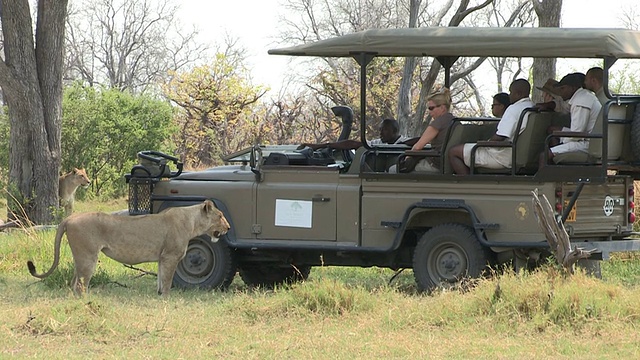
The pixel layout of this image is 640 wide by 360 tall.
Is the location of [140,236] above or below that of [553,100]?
below

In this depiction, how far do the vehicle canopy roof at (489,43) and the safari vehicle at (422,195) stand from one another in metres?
0.01

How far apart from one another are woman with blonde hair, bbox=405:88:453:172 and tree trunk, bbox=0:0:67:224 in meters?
7.54

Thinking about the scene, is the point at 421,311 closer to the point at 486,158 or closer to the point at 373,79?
the point at 486,158

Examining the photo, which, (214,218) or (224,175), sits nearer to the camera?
(214,218)

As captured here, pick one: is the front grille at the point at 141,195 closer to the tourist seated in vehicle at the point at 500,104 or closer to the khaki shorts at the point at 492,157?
the khaki shorts at the point at 492,157

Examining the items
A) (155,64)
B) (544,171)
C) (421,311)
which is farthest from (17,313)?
(155,64)

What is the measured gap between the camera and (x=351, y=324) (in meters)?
8.48

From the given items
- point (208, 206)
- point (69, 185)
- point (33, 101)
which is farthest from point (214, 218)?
point (69, 185)

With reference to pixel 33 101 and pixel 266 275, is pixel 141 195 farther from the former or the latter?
pixel 33 101

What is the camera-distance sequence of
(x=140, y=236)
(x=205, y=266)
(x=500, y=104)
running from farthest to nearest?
(x=500, y=104)
(x=205, y=266)
(x=140, y=236)

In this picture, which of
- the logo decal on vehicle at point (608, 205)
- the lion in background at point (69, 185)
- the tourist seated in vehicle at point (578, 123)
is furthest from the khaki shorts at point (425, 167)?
the lion in background at point (69, 185)

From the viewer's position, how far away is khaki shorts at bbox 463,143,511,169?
985cm

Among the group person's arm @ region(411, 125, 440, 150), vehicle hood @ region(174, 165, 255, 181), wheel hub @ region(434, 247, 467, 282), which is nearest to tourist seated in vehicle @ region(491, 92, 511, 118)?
person's arm @ region(411, 125, 440, 150)

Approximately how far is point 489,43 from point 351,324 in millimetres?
2789
